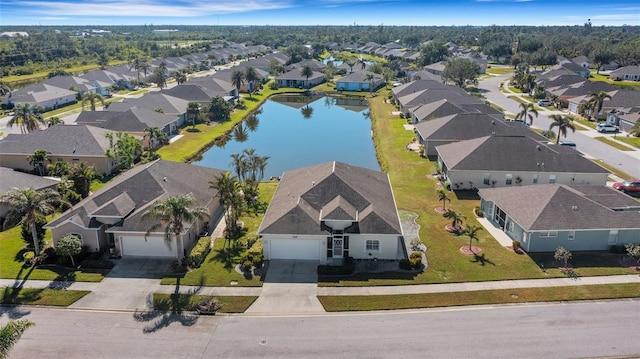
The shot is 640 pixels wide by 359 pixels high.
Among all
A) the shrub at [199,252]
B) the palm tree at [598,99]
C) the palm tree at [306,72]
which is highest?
the palm tree at [306,72]

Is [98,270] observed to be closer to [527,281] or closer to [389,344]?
[389,344]

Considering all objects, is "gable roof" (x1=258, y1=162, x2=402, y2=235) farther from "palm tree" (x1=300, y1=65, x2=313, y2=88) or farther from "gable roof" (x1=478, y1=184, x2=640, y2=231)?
"palm tree" (x1=300, y1=65, x2=313, y2=88)

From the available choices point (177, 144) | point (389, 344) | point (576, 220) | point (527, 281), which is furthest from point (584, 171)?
point (177, 144)

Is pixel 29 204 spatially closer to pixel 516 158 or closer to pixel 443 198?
pixel 443 198

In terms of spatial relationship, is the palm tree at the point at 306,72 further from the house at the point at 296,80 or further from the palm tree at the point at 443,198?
the palm tree at the point at 443,198

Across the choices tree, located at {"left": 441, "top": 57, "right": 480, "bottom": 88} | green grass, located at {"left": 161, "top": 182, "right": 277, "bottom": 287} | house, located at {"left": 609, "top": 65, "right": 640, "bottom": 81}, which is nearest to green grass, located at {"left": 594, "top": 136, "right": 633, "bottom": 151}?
tree, located at {"left": 441, "top": 57, "right": 480, "bottom": 88}

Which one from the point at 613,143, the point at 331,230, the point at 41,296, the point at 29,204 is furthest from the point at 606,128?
the point at 41,296

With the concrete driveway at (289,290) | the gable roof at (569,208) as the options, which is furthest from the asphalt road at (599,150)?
the concrete driveway at (289,290)
